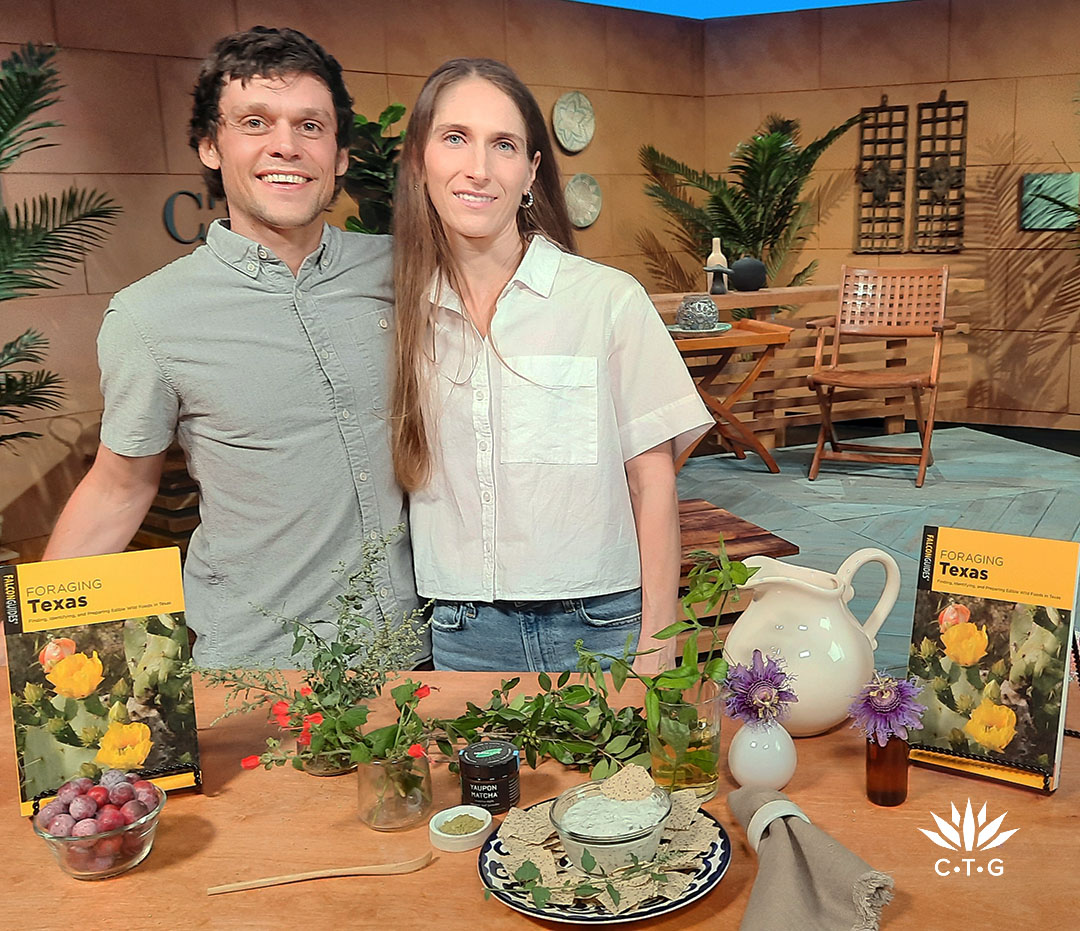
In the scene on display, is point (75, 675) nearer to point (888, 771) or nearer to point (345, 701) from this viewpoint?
point (345, 701)

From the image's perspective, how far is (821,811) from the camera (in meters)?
1.24

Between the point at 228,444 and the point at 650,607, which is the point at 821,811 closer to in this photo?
the point at 650,607

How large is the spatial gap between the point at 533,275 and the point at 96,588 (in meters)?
0.83

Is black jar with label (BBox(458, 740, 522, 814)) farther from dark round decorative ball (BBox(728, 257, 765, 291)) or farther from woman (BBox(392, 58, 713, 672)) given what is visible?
dark round decorative ball (BBox(728, 257, 765, 291))

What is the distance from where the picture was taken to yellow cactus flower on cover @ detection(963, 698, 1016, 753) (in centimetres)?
127

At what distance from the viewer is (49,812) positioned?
116 centimetres

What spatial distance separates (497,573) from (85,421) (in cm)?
439

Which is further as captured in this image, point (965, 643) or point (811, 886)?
point (965, 643)

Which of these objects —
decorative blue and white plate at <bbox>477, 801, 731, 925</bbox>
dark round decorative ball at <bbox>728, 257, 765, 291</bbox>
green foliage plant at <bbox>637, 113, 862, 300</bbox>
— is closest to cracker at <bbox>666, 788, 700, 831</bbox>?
decorative blue and white plate at <bbox>477, 801, 731, 925</bbox>

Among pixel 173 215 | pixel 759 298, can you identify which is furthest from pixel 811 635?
pixel 759 298

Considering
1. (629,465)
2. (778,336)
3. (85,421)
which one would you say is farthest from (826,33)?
(629,465)

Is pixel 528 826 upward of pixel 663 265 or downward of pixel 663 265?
downward

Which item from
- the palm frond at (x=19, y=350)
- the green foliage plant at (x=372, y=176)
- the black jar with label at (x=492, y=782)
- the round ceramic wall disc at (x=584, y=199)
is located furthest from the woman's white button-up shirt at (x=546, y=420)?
the round ceramic wall disc at (x=584, y=199)

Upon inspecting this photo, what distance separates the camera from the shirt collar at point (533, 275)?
1771 millimetres
